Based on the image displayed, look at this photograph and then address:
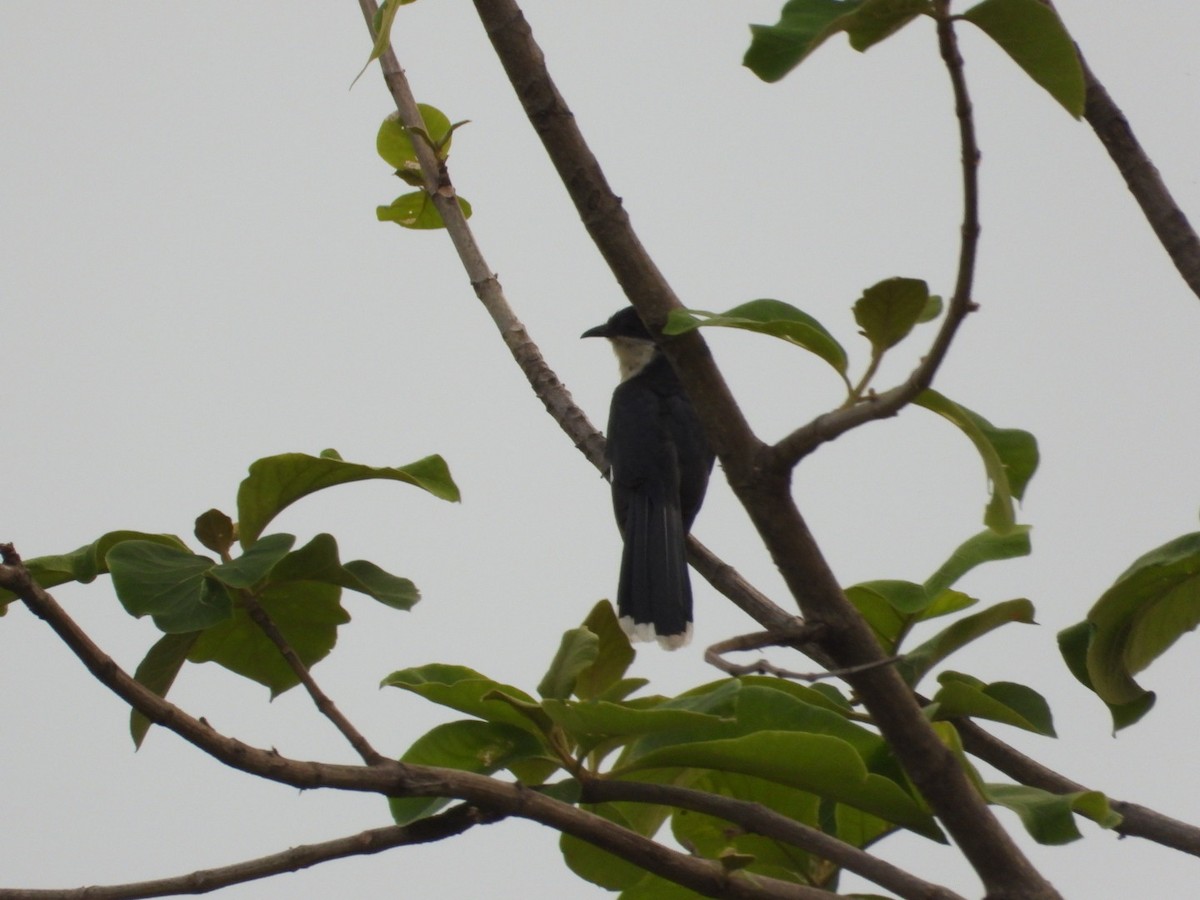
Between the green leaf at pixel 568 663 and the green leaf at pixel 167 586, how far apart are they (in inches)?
20.6

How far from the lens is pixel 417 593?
2.38 metres

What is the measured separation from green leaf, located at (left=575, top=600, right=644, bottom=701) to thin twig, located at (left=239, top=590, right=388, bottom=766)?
49 centimetres

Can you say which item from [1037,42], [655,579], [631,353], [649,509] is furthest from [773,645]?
[631,353]

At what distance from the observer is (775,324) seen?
1.95 meters

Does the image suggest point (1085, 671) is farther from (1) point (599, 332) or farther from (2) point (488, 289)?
(1) point (599, 332)

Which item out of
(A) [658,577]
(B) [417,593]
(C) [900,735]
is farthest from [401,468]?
(A) [658,577]

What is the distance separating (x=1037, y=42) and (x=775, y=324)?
0.50 meters

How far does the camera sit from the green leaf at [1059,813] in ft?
6.45

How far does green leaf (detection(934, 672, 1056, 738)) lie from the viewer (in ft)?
7.72

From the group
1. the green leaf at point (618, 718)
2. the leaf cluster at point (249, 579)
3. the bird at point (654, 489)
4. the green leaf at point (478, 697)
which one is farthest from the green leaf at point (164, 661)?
the bird at point (654, 489)

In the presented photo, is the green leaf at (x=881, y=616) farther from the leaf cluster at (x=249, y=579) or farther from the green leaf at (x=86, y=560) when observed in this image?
the green leaf at (x=86, y=560)

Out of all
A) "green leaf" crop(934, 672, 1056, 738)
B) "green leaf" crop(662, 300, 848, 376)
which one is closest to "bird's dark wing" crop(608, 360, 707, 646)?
"green leaf" crop(934, 672, 1056, 738)

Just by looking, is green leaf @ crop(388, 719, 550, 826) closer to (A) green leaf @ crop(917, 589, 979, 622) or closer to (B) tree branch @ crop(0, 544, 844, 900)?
(B) tree branch @ crop(0, 544, 844, 900)

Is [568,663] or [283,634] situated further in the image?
[283,634]
